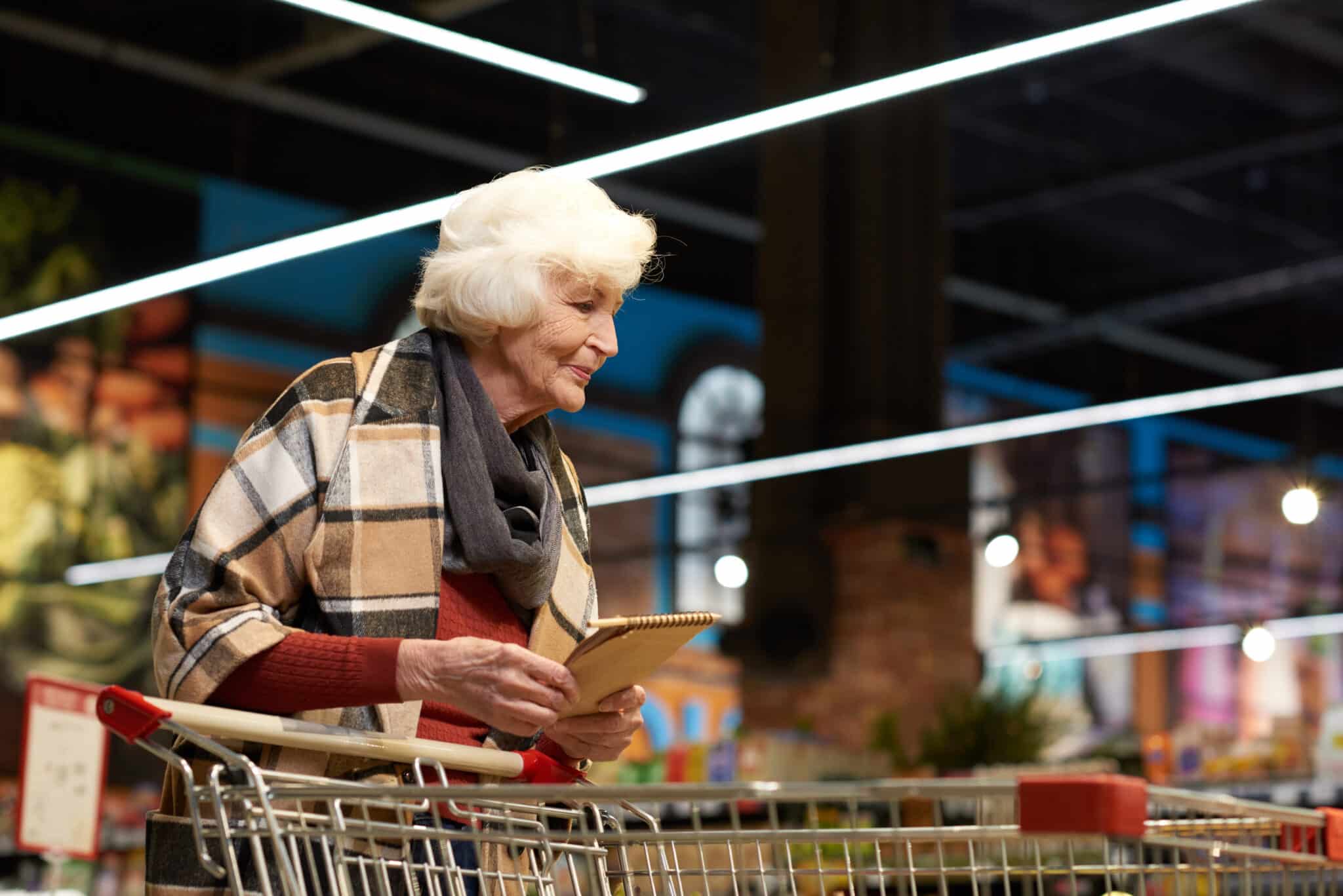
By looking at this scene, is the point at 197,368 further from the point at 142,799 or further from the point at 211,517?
the point at 211,517

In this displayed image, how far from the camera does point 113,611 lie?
11945 millimetres

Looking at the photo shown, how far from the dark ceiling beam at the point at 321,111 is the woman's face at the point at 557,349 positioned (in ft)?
31.0

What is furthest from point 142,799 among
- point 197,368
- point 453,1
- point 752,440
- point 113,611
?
point 453,1

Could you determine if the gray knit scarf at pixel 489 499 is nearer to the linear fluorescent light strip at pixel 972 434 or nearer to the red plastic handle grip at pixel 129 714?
the red plastic handle grip at pixel 129 714

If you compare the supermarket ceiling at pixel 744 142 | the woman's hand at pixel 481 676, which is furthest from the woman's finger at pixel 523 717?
the supermarket ceiling at pixel 744 142

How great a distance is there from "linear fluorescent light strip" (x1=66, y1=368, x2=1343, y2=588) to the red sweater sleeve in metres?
5.93

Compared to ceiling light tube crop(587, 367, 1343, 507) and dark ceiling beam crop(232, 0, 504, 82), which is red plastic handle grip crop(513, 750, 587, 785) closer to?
ceiling light tube crop(587, 367, 1343, 507)

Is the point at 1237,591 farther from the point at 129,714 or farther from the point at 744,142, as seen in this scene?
the point at 129,714

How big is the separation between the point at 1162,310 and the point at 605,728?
1497 centimetres

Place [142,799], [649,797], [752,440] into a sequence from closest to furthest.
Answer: [649,797]
[752,440]
[142,799]

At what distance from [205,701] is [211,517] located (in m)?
0.18

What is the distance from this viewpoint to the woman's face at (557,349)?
76.4 inches

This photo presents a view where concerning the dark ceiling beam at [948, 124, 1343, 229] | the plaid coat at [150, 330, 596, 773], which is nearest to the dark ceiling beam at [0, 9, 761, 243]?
the dark ceiling beam at [948, 124, 1343, 229]

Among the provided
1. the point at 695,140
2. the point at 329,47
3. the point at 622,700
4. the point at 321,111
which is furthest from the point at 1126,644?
the point at 622,700
